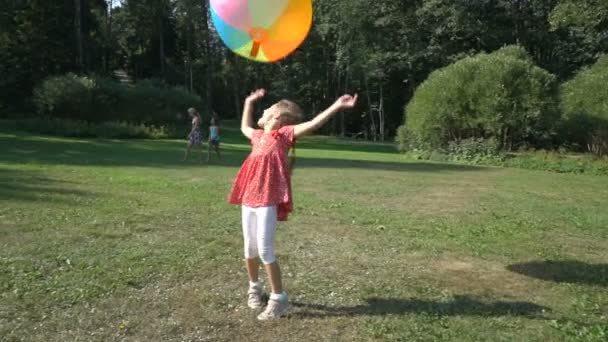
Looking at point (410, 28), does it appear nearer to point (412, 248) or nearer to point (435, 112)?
point (435, 112)

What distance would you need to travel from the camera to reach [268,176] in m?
4.95

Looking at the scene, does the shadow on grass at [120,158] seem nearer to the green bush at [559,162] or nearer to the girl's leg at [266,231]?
the green bush at [559,162]

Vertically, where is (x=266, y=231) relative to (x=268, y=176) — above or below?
below

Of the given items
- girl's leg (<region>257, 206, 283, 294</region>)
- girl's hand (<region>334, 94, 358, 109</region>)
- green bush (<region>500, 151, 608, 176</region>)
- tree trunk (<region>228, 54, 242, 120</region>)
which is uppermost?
tree trunk (<region>228, 54, 242, 120</region>)

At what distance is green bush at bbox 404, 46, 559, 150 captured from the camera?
86.1 feet

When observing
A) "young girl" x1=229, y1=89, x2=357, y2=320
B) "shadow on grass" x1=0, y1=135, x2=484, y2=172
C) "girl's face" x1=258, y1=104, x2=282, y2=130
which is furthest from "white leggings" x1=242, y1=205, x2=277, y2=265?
"shadow on grass" x1=0, y1=135, x2=484, y2=172

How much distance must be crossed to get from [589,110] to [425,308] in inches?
991

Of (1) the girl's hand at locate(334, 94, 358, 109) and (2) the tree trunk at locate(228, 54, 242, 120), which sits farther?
(2) the tree trunk at locate(228, 54, 242, 120)

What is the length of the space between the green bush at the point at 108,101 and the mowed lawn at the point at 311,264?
2175cm

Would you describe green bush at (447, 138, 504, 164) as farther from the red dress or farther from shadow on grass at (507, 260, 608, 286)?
the red dress

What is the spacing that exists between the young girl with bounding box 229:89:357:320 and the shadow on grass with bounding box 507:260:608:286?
3.29 m

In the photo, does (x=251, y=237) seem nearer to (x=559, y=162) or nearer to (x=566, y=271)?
(x=566, y=271)

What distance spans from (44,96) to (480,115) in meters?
24.8

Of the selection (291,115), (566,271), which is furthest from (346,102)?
(566,271)
